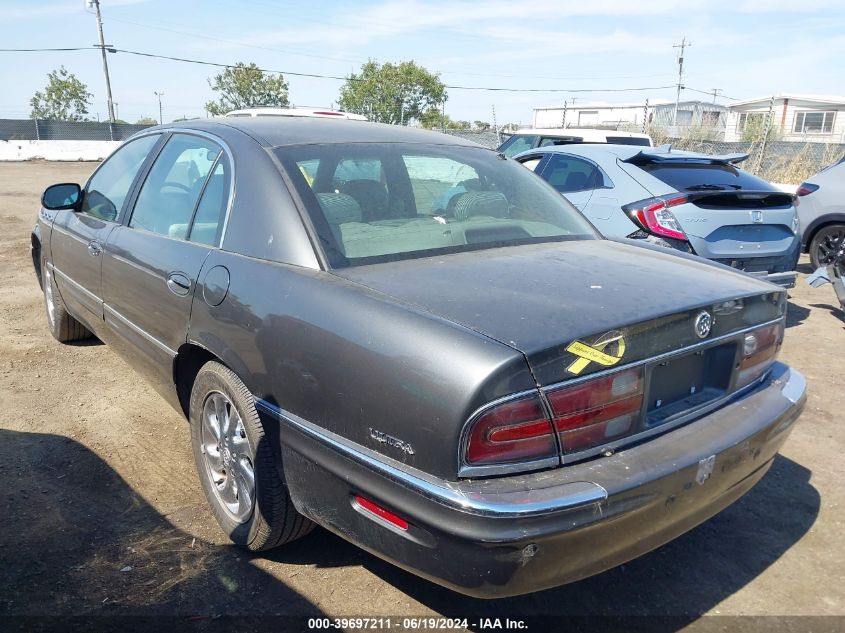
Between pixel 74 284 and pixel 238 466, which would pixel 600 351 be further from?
pixel 74 284

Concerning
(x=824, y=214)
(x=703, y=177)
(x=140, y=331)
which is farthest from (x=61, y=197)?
(x=824, y=214)

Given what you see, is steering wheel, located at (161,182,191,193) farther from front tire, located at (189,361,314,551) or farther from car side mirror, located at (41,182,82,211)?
car side mirror, located at (41,182,82,211)

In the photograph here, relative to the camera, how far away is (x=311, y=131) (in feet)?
10.4

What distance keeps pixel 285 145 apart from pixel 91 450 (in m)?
1.98

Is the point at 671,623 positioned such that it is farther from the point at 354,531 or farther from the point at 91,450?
the point at 91,450

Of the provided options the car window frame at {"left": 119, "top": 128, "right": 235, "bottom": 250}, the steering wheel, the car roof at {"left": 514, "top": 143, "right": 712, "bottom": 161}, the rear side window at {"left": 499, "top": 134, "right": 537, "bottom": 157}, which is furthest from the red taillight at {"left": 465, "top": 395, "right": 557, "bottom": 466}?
→ the rear side window at {"left": 499, "top": 134, "right": 537, "bottom": 157}

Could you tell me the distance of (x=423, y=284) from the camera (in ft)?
7.52

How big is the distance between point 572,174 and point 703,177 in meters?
1.30

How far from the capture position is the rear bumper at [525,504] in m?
1.86

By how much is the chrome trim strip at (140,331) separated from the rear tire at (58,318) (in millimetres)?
1380

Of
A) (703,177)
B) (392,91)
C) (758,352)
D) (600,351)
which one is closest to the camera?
(600,351)

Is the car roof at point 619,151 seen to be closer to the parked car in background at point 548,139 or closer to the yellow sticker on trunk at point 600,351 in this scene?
the yellow sticker on trunk at point 600,351

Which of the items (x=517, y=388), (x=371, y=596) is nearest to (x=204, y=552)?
(x=371, y=596)

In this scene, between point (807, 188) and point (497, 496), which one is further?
point (807, 188)
